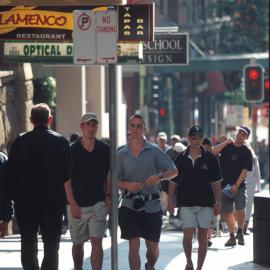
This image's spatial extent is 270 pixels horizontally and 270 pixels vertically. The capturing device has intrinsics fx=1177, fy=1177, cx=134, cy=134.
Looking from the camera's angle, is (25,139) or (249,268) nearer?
(25,139)

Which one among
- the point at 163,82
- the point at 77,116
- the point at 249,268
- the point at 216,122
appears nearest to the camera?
the point at 249,268

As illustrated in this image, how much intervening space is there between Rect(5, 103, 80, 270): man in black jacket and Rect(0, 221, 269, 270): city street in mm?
2972

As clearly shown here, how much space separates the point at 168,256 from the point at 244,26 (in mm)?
35358

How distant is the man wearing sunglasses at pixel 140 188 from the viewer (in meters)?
12.3

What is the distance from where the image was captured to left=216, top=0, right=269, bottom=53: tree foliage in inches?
1938

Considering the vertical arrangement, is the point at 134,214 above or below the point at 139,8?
below

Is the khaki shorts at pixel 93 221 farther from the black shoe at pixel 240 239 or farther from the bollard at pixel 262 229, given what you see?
the black shoe at pixel 240 239

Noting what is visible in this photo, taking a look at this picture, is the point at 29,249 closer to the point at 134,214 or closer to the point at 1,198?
the point at 1,198

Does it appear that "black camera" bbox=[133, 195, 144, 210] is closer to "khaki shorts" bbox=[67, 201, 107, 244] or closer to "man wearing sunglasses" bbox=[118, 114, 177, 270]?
"man wearing sunglasses" bbox=[118, 114, 177, 270]

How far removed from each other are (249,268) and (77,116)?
1299 centimetres

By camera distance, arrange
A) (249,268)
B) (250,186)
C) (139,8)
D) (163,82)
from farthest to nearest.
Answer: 1. (163,82)
2. (250,186)
3. (249,268)
4. (139,8)

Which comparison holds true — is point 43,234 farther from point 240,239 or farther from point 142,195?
point 240,239

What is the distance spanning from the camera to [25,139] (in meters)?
11.1

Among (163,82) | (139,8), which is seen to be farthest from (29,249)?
(163,82)
